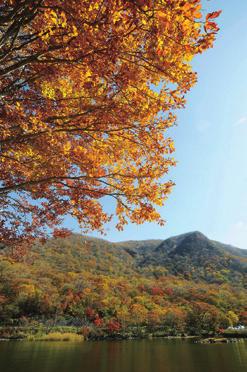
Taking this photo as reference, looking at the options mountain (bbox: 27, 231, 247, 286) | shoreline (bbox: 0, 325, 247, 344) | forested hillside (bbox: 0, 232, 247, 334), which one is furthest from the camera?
mountain (bbox: 27, 231, 247, 286)

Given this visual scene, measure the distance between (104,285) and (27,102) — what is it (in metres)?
70.1

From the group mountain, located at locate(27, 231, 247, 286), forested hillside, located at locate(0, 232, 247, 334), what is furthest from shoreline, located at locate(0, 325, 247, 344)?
mountain, located at locate(27, 231, 247, 286)

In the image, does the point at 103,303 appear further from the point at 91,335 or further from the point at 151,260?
the point at 151,260

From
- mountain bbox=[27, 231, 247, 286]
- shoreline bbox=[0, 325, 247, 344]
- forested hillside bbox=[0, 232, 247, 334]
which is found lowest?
shoreline bbox=[0, 325, 247, 344]

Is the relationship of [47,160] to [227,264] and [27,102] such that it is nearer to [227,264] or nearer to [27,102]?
[27,102]

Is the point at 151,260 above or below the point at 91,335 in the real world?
above

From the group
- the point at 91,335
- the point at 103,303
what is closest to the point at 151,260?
the point at 103,303

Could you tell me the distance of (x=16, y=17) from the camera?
4.94 meters

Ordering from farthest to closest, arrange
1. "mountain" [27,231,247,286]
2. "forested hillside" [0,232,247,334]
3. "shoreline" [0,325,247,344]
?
"mountain" [27,231,247,286] → "forested hillside" [0,232,247,334] → "shoreline" [0,325,247,344]

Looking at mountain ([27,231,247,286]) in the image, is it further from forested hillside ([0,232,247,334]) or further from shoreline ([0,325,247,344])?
shoreline ([0,325,247,344])

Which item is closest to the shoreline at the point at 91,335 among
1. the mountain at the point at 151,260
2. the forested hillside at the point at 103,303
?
the forested hillside at the point at 103,303

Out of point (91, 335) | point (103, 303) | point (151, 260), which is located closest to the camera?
point (91, 335)

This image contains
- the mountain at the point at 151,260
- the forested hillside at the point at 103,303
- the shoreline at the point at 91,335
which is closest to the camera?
the shoreline at the point at 91,335

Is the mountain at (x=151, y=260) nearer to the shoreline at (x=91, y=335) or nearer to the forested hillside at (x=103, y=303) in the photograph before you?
the forested hillside at (x=103, y=303)
